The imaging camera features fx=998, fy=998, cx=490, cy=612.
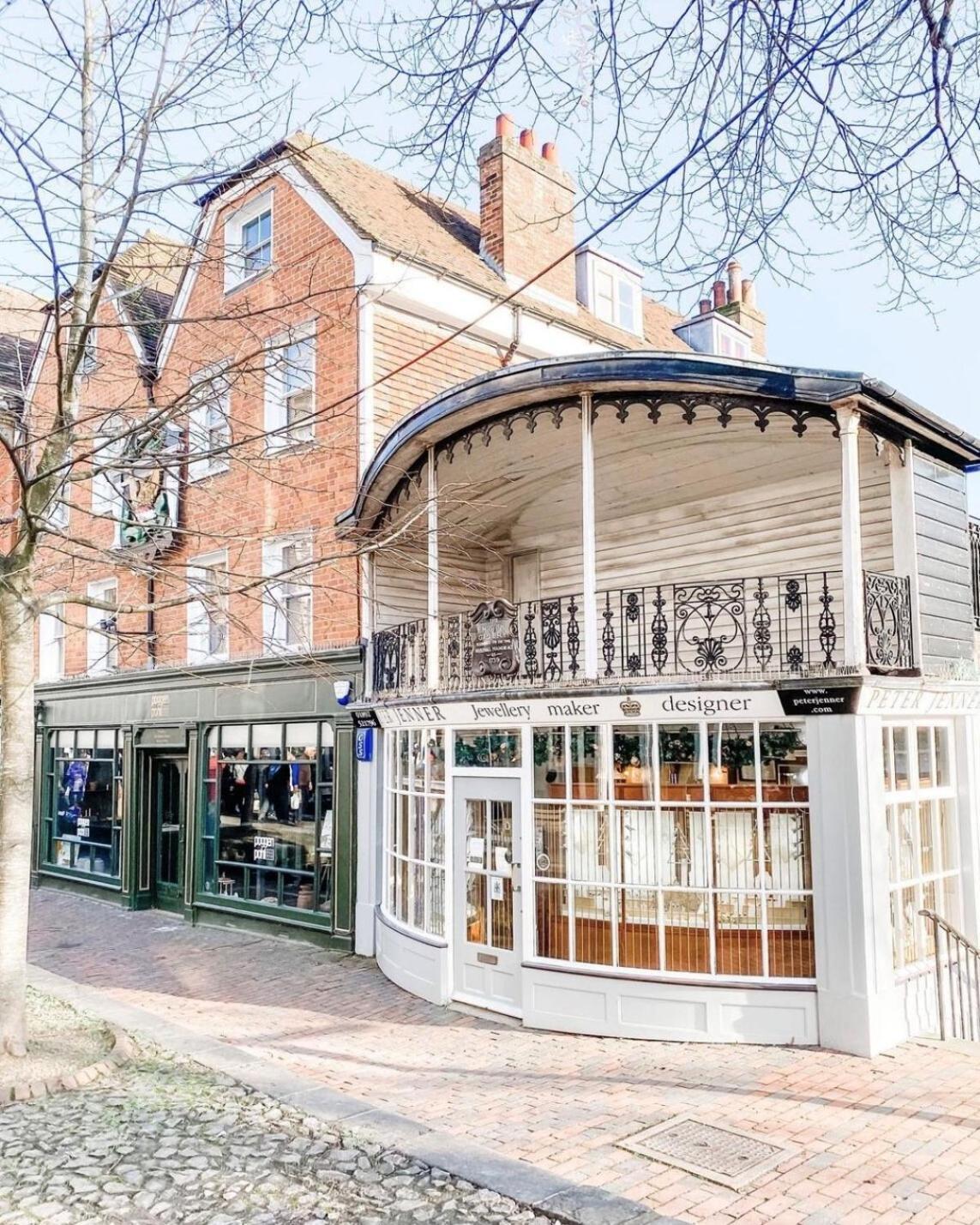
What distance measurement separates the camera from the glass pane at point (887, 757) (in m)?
8.70

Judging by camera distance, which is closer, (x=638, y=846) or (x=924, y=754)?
(x=638, y=846)

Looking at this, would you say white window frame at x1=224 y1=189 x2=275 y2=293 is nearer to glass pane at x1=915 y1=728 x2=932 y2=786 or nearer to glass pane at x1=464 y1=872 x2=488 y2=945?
glass pane at x1=464 y1=872 x2=488 y2=945

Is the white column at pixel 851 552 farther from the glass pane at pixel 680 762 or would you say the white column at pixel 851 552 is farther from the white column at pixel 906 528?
the glass pane at pixel 680 762

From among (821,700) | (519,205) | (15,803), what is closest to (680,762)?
(821,700)

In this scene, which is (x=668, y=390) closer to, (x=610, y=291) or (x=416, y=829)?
(x=416, y=829)

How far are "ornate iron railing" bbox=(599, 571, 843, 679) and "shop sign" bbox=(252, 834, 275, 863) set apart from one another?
6010 millimetres

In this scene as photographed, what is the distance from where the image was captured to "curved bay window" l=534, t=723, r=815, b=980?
851cm

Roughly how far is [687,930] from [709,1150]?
2570 millimetres

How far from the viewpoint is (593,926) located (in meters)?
9.12

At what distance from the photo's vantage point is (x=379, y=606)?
1244 cm

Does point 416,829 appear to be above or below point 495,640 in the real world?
below

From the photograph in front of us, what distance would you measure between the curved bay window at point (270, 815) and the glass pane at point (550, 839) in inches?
159

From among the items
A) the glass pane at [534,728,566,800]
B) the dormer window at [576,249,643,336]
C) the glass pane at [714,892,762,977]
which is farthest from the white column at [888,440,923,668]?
the dormer window at [576,249,643,336]

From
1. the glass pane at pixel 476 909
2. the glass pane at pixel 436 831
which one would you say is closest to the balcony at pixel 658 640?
the glass pane at pixel 436 831
